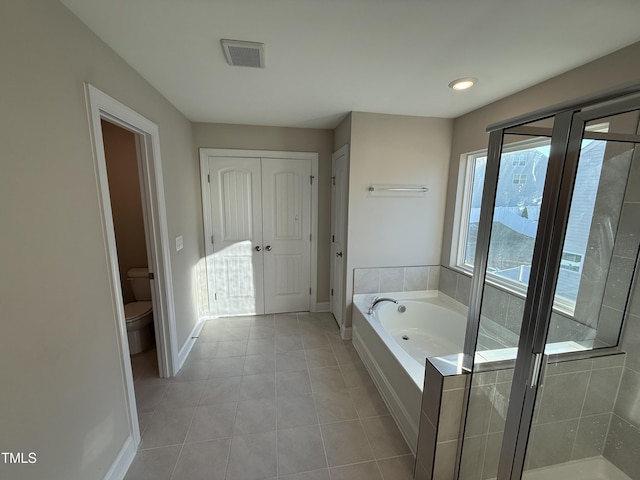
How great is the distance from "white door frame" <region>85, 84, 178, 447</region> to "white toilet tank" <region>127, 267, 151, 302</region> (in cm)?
86

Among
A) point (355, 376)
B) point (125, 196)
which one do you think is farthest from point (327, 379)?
point (125, 196)

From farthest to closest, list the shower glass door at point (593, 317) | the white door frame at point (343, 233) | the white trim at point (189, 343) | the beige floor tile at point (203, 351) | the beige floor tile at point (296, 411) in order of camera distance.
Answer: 1. the white door frame at point (343, 233)
2. the beige floor tile at point (203, 351)
3. the white trim at point (189, 343)
4. the beige floor tile at point (296, 411)
5. the shower glass door at point (593, 317)

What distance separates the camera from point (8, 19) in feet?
2.74

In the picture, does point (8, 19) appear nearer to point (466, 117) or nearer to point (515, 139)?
point (515, 139)

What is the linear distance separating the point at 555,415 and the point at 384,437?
950 millimetres

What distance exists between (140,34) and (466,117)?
2.57 m

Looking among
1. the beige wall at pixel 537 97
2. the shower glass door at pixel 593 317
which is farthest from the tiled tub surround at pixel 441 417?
the beige wall at pixel 537 97

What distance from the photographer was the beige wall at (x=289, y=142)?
292 cm

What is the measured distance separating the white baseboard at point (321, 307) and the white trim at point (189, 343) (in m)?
1.38

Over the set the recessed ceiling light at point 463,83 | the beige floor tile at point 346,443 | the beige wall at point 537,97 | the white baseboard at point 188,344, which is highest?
the recessed ceiling light at point 463,83

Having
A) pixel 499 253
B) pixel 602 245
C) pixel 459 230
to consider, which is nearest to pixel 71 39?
pixel 499 253

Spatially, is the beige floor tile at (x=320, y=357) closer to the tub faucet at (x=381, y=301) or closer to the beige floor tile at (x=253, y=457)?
the tub faucet at (x=381, y=301)

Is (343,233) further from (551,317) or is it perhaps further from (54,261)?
(54,261)

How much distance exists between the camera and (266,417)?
1.82 metres
